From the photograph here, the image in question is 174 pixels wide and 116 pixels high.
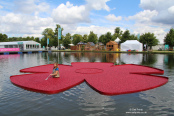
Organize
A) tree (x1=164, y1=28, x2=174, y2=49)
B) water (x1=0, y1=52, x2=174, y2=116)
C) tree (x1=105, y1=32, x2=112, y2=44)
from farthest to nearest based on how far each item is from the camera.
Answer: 1. tree (x1=105, y1=32, x2=112, y2=44)
2. tree (x1=164, y1=28, x2=174, y2=49)
3. water (x1=0, y1=52, x2=174, y2=116)

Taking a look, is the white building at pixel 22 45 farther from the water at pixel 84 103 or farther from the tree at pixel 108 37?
the water at pixel 84 103

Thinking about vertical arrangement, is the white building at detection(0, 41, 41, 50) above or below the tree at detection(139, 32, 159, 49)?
below

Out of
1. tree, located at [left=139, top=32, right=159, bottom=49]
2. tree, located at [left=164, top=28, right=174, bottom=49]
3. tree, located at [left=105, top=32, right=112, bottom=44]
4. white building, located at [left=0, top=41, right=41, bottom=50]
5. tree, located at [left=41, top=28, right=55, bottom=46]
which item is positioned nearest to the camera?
white building, located at [left=0, top=41, right=41, bottom=50]

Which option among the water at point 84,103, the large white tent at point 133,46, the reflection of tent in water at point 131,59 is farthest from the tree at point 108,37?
the water at point 84,103

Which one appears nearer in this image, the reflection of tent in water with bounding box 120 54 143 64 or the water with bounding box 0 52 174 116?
the water with bounding box 0 52 174 116

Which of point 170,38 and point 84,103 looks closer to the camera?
point 84,103

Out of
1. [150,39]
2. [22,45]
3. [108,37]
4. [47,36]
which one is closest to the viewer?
[22,45]

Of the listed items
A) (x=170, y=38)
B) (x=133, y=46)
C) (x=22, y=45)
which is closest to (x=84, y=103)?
(x=133, y=46)

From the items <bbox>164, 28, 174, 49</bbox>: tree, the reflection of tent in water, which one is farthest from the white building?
<bbox>164, 28, 174, 49</bbox>: tree

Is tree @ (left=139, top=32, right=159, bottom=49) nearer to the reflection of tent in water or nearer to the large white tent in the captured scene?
the large white tent

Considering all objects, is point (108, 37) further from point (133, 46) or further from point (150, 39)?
point (150, 39)

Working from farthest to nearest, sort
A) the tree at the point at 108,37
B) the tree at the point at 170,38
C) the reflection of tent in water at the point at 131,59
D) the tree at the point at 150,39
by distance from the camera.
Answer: the tree at the point at 108,37 → the tree at the point at 150,39 → the tree at the point at 170,38 → the reflection of tent in water at the point at 131,59

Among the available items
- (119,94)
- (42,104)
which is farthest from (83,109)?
(119,94)

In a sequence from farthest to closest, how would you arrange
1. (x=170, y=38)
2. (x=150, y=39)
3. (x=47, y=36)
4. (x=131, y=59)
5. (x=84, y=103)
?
(x=47, y=36) → (x=150, y=39) → (x=170, y=38) → (x=131, y=59) → (x=84, y=103)
